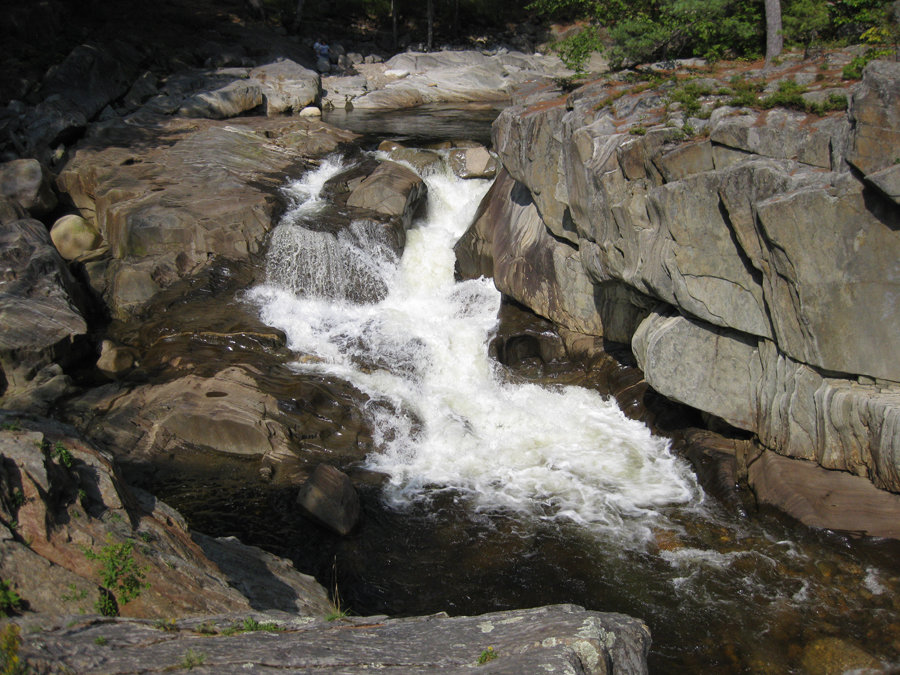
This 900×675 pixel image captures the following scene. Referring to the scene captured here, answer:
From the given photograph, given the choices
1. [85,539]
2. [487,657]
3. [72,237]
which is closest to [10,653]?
[85,539]

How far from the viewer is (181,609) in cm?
471

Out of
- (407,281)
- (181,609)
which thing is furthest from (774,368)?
(407,281)

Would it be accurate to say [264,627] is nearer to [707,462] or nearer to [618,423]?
[707,462]

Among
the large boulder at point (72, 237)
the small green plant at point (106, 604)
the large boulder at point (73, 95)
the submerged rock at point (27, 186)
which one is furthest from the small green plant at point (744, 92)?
the large boulder at point (73, 95)

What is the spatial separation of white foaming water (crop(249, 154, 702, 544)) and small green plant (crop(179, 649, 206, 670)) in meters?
6.07

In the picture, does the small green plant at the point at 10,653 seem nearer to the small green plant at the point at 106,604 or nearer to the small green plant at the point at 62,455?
the small green plant at the point at 106,604

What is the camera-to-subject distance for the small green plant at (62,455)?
503cm

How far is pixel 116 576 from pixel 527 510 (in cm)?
582

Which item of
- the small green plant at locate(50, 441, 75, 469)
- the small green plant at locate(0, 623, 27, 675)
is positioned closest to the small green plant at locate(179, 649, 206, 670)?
the small green plant at locate(0, 623, 27, 675)

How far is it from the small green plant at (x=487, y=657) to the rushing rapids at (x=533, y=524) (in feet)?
12.1

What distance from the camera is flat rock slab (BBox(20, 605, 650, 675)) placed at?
3309 mm

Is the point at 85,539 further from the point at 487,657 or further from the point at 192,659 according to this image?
the point at 487,657

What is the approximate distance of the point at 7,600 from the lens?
148 inches

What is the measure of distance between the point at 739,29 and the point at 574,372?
7.04 m
